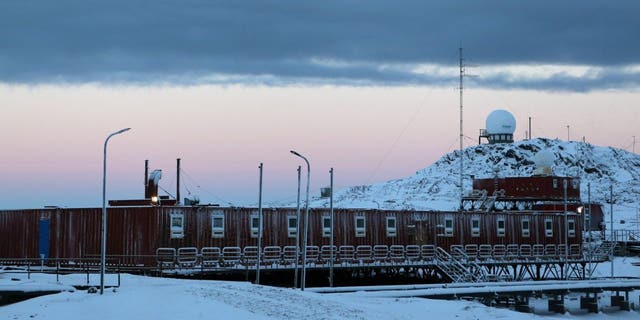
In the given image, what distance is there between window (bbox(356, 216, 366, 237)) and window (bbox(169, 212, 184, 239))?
44.2 feet

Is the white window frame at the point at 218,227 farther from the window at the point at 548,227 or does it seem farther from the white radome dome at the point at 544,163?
the white radome dome at the point at 544,163

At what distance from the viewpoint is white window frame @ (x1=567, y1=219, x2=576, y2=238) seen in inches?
3034

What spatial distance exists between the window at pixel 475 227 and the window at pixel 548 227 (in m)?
9.00

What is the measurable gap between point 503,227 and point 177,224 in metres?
28.9

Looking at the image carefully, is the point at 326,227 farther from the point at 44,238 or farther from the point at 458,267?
the point at 44,238

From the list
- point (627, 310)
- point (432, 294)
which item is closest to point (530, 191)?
point (627, 310)

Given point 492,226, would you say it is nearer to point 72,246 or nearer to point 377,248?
point 377,248

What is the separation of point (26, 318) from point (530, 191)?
70901mm

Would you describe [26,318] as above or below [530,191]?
below

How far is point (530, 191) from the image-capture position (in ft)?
307

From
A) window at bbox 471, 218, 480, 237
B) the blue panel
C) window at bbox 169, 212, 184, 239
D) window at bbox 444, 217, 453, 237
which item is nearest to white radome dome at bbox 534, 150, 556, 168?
window at bbox 471, 218, 480, 237

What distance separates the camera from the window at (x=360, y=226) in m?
60.8

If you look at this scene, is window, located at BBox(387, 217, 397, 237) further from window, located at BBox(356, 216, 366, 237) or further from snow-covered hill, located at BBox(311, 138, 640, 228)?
snow-covered hill, located at BBox(311, 138, 640, 228)

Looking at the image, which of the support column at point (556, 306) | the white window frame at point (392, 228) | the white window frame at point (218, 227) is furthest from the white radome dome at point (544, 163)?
the white window frame at point (218, 227)
